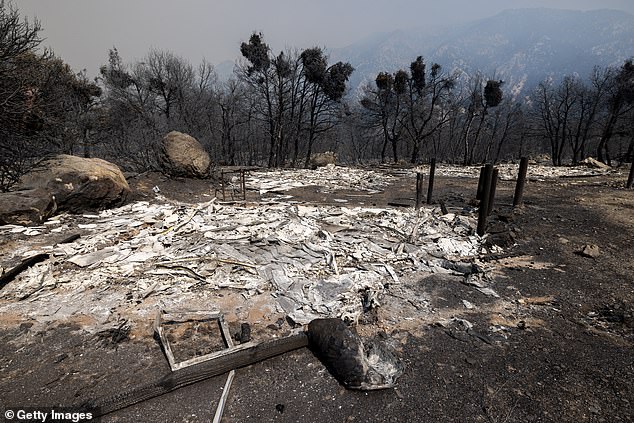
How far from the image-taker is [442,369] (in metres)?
3.00

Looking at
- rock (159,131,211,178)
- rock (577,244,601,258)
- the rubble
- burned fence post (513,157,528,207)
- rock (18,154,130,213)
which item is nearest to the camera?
the rubble

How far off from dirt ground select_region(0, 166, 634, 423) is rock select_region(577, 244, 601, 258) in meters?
0.74

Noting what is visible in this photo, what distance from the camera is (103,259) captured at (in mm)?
4918

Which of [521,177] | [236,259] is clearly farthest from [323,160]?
[236,259]

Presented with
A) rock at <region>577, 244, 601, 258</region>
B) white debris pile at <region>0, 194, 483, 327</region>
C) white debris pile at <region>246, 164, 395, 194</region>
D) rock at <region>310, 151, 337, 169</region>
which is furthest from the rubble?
rock at <region>310, 151, 337, 169</region>

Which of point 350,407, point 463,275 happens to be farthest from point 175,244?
point 463,275

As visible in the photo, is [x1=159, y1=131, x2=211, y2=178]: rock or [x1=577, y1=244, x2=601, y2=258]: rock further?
[x1=159, y1=131, x2=211, y2=178]: rock

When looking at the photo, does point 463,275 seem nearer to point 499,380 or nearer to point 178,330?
point 499,380

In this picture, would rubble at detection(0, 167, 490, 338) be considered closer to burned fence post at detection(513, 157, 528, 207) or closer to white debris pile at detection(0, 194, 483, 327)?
white debris pile at detection(0, 194, 483, 327)

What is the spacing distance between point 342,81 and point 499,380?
71.6ft

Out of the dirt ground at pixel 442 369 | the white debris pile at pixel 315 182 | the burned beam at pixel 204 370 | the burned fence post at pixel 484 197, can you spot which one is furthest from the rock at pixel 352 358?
the white debris pile at pixel 315 182

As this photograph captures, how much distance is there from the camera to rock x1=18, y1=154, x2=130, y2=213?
7281mm

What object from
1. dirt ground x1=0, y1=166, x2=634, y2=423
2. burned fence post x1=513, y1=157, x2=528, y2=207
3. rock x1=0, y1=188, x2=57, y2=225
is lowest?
dirt ground x1=0, y1=166, x2=634, y2=423

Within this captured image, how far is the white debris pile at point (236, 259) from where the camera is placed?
157 inches
